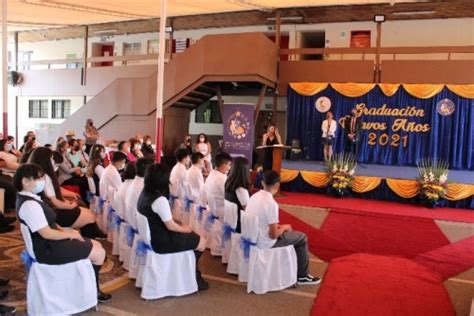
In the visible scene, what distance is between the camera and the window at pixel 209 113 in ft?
49.2

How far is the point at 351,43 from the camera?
13.2m

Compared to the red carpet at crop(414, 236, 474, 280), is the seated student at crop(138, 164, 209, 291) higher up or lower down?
higher up

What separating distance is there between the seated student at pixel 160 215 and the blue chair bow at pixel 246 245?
0.51 metres

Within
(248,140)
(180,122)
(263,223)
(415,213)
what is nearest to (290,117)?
(248,140)

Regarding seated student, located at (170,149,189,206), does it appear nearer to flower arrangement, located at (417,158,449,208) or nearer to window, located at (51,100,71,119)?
flower arrangement, located at (417,158,449,208)

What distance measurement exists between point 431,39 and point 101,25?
10578mm

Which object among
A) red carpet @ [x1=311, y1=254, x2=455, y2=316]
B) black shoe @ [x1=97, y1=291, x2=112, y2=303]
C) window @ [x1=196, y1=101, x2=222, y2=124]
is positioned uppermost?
window @ [x1=196, y1=101, x2=222, y2=124]

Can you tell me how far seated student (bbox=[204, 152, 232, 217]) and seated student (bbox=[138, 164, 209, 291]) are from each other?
116 centimetres

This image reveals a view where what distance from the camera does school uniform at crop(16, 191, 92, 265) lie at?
9.92 ft

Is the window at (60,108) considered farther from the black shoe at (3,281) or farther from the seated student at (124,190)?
the black shoe at (3,281)

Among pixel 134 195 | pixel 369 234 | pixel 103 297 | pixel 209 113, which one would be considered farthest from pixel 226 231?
pixel 209 113

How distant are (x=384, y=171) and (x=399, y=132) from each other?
1522 mm

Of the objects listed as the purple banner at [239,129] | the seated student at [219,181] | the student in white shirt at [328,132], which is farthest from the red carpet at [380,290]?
the student in white shirt at [328,132]

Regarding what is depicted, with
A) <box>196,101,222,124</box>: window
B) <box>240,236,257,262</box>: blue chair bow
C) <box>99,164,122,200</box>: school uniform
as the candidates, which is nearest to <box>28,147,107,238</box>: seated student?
<box>99,164,122,200</box>: school uniform
